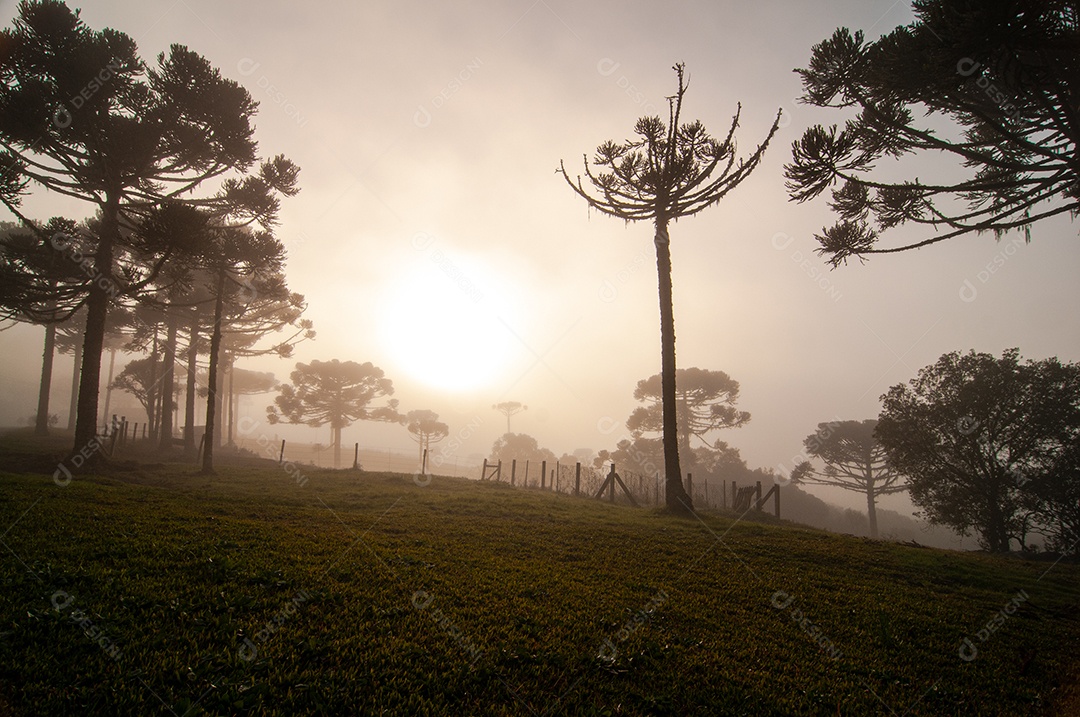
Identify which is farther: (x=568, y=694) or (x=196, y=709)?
(x=568, y=694)

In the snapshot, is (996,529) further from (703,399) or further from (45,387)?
(45,387)

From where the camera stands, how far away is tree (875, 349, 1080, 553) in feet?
74.7

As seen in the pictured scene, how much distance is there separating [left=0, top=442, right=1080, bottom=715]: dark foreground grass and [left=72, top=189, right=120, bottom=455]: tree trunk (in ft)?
28.3

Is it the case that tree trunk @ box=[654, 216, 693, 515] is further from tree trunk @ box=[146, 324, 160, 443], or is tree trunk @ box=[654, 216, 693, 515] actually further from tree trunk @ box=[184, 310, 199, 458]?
tree trunk @ box=[146, 324, 160, 443]

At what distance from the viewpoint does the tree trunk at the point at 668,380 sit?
17.1 m

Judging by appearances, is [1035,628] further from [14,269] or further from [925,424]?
[14,269]

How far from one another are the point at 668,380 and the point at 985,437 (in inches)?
773

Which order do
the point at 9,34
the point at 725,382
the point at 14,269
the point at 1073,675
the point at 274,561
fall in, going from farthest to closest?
the point at 725,382 < the point at 14,269 < the point at 9,34 < the point at 274,561 < the point at 1073,675

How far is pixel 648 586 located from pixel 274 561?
619 cm

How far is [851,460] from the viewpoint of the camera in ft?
162

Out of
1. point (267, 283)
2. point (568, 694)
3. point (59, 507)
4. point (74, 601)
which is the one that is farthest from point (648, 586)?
point (267, 283)

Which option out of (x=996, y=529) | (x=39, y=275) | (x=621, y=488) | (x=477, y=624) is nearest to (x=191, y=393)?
(x=39, y=275)

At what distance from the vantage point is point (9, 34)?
1708 cm

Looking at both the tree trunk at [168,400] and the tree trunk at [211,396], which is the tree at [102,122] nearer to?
the tree trunk at [211,396]
